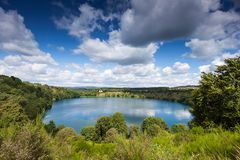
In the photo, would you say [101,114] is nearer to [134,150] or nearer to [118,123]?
[118,123]

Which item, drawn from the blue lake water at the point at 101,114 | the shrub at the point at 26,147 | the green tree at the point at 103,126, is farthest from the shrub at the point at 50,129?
A: the blue lake water at the point at 101,114

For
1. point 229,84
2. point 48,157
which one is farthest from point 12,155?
point 229,84

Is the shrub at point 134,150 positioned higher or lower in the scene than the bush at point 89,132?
higher

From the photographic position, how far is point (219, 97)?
20781 mm

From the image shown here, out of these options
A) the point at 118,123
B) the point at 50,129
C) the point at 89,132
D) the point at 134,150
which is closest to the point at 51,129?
the point at 50,129

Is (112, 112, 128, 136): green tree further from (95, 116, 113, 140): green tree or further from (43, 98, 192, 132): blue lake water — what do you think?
(43, 98, 192, 132): blue lake water

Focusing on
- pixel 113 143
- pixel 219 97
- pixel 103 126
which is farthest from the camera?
pixel 103 126

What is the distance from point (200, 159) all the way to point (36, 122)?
3.87m

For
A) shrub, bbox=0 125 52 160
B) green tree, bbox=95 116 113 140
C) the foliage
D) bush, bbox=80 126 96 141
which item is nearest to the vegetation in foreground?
shrub, bbox=0 125 52 160

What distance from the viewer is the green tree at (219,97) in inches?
746

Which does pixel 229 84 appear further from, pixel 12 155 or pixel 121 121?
pixel 121 121

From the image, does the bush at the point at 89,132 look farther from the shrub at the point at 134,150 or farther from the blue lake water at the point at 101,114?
the shrub at the point at 134,150

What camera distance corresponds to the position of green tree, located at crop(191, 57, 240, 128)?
18953mm

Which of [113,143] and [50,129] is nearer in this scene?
[113,143]
